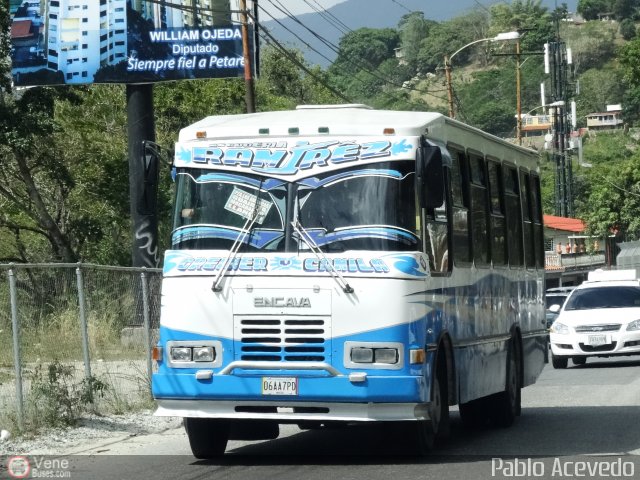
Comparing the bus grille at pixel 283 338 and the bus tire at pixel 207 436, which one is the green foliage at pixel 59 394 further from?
→ the bus grille at pixel 283 338

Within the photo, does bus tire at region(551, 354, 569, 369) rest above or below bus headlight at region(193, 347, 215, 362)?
below

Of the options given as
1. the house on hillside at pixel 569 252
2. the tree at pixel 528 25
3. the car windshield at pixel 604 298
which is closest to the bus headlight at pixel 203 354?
the car windshield at pixel 604 298

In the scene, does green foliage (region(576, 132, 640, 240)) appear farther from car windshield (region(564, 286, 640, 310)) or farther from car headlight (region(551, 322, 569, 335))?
car headlight (region(551, 322, 569, 335))

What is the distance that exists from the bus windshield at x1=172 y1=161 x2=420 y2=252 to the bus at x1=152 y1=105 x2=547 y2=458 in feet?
0.04

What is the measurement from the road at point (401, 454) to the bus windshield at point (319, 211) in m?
1.88

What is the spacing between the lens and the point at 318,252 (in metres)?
11.7

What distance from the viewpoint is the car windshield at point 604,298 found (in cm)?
2702

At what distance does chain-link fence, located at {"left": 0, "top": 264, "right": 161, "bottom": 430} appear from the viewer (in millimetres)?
14555

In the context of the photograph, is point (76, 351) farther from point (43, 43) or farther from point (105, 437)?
A: point (43, 43)

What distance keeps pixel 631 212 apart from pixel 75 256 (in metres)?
51.0

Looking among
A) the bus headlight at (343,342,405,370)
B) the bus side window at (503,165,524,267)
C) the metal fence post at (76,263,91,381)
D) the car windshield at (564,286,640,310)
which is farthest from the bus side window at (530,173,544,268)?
the car windshield at (564,286,640,310)

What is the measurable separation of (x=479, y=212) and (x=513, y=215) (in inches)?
82.0

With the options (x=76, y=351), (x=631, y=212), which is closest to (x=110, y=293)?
(x=76, y=351)

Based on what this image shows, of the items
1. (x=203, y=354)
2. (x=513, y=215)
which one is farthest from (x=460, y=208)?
(x=203, y=354)
